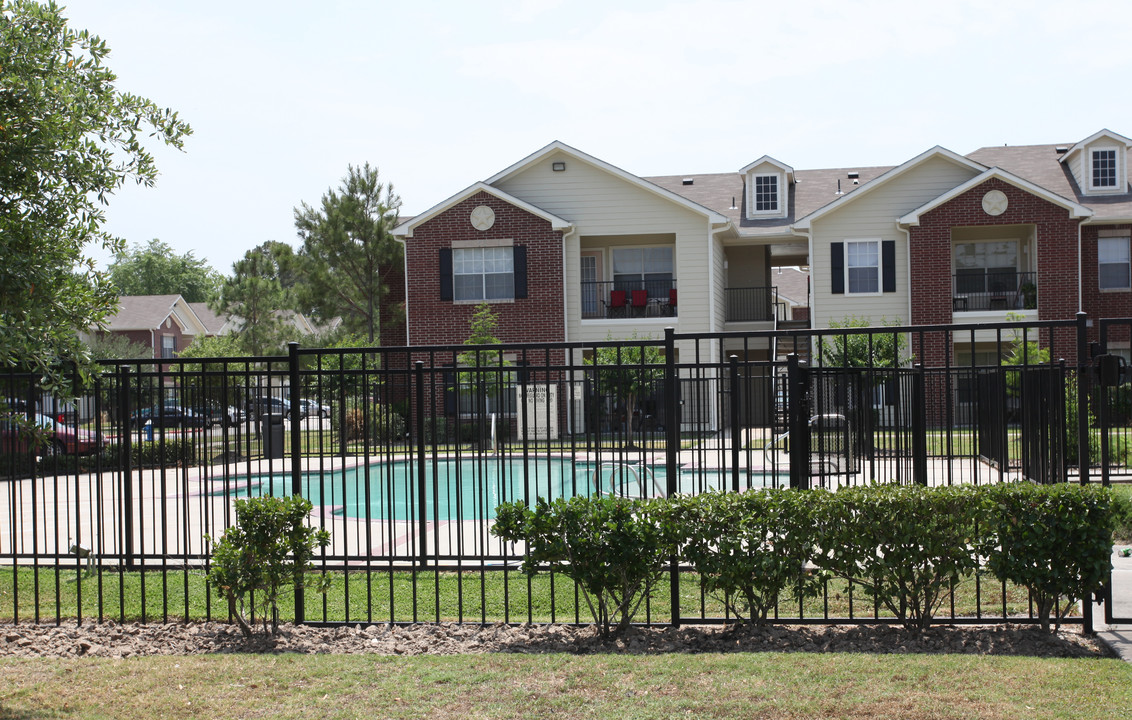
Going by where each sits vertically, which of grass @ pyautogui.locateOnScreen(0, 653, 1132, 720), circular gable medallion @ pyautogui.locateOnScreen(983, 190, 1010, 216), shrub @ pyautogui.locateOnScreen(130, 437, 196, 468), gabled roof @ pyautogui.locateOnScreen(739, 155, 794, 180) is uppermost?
gabled roof @ pyautogui.locateOnScreen(739, 155, 794, 180)

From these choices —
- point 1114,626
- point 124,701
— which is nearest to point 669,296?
point 1114,626

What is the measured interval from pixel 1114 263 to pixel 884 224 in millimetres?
6348

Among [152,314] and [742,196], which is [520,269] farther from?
[152,314]

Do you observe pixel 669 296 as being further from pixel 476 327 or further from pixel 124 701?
pixel 124 701

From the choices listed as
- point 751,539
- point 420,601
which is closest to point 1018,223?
point 751,539

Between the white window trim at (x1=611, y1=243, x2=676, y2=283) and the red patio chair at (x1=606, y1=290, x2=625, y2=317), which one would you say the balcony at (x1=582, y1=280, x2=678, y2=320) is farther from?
the white window trim at (x1=611, y1=243, x2=676, y2=283)

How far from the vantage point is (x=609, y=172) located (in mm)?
26766

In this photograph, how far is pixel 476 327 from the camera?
25875 mm

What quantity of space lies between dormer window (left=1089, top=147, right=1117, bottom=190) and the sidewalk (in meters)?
22.1

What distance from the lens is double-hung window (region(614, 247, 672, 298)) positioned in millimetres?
28484

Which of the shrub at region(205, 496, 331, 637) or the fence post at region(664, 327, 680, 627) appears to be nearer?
the shrub at region(205, 496, 331, 637)

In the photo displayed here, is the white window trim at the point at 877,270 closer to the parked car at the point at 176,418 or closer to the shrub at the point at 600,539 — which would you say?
the parked car at the point at 176,418

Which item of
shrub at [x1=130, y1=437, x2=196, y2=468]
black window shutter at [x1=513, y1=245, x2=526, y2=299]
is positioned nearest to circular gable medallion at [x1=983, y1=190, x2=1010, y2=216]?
black window shutter at [x1=513, y1=245, x2=526, y2=299]

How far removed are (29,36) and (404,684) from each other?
431 cm
